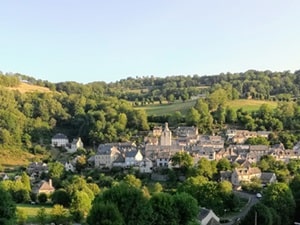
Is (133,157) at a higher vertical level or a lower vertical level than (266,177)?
higher

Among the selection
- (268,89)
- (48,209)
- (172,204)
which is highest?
(268,89)

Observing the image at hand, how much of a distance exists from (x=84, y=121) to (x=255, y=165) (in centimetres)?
4301

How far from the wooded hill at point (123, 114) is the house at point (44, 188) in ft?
83.4

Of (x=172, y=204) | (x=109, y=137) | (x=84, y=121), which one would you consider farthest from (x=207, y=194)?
(x=84, y=121)

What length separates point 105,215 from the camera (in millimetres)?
29484

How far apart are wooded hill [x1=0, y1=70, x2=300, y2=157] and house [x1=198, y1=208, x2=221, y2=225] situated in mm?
38936

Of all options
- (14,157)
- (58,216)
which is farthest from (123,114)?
(58,216)

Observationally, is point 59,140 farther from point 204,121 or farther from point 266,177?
point 266,177

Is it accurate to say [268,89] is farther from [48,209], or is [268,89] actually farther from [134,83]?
[48,209]

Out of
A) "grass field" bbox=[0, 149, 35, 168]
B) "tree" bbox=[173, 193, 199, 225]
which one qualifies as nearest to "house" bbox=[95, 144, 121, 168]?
"grass field" bbox=[0, 149, 35, 168]

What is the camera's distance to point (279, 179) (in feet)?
190

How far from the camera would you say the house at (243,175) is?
57281 mm

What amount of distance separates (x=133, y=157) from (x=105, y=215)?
3939 cm

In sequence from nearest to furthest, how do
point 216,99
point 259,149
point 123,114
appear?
point 259,149 < point 123,114 < point 216,99
